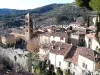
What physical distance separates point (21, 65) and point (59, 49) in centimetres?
939

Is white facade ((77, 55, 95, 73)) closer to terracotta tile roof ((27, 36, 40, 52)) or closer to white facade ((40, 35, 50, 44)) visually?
terracotta tile roof ((27, 36, 40, 52))

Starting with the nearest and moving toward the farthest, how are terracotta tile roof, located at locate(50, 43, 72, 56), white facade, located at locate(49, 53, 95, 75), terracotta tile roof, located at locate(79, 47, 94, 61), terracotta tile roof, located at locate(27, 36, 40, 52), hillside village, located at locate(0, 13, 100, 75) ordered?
1. white facade, located at locate(49, 53, 95, 75)
2. terracotta tile roof, located at locate(79, 47, 94, 61)
3. hillside village, located at locate(0, 13, 100, 75)
4. terracotta tile roof, located at locate(50, 43, 72, 56)
5. terracotta tile roof, located at locate(27, 36, 40, 52)

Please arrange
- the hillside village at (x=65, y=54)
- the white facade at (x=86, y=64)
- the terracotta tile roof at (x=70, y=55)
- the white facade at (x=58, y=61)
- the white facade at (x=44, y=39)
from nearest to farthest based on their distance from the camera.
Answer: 1. the white facade at (x=86, y=64)
2. the hillside village at (x=65, y=54)
3. the terracotta tile roof at (x=70, y=55)
4. the white facade at (x=58, y=61)
5. the white facade at (x=44, y=39)

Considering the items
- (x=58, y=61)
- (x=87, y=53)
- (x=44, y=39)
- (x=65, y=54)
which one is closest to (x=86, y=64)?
(x=87, y=53)

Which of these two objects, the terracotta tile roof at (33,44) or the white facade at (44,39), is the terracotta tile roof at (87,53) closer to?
the terracotta tile roof at (33,44)

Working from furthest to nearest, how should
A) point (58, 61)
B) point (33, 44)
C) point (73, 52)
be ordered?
1. point (33, 44)
2. point (58, 61)
3. point (73, 52)

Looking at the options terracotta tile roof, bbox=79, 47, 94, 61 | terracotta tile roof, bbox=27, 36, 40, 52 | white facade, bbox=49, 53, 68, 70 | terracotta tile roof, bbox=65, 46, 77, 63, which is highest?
terracotta tile roof, bbox=79, 47, 94, 61

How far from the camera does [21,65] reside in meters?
54.9

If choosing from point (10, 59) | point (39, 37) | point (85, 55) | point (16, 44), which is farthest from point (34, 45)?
point (85, 55)

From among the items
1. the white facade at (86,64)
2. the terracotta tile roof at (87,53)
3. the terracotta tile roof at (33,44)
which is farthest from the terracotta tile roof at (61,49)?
the terracotta tile roof at (33,44)

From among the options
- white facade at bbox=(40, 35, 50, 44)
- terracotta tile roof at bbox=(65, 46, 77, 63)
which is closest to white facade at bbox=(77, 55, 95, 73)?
terracotta tile roof at bbox=(65, 46, 77, 63)

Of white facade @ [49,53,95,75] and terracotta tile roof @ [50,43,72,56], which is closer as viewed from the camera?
white facade @ [49,53,95,75]

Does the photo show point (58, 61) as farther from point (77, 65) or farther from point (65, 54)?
point (77, 65)

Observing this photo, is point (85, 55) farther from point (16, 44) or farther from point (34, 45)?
point (16, 44)
